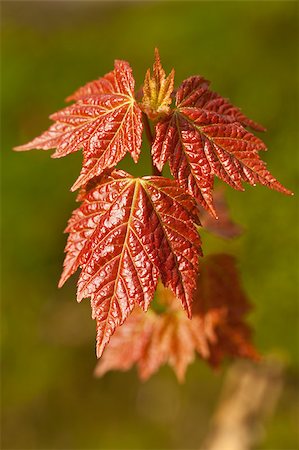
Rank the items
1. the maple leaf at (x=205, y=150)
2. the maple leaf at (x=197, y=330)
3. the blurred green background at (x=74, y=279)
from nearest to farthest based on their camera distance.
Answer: the maple leaf at (x=205, y=150)
the maple leaf at (x=197, y=330)
the blurred green background at (x=74, y=279)

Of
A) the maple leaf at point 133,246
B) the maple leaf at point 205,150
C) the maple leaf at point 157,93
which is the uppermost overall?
the maple leaf at point 157,93

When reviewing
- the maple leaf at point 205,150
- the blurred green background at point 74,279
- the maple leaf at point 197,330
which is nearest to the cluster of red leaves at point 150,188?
the maple leaf at point 205,150

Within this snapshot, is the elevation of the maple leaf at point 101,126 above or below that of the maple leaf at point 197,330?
above

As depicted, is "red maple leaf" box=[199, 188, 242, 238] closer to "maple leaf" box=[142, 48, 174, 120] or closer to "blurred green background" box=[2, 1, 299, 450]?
"maple leaf" box=[142, 48, 174, 120]

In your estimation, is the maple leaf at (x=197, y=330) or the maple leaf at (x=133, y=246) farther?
the maple leaf at (x=197, y=330)

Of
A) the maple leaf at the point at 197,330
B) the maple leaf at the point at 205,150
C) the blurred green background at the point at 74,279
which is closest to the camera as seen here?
the maple leaf at the point at 205,150

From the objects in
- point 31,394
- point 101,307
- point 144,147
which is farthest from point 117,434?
point 101,307

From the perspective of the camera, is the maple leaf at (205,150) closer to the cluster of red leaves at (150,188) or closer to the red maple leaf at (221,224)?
the cluster of red leaves at (150,188)

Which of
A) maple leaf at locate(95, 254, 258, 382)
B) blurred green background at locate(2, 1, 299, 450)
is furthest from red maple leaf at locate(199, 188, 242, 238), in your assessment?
blurred green background at locate(2, 1, 299, 450)
